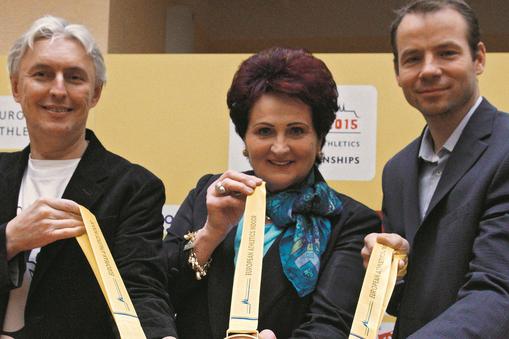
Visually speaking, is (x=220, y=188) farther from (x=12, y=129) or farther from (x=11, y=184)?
(x=12, y=129)

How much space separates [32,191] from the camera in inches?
88.3

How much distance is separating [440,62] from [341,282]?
673 mm

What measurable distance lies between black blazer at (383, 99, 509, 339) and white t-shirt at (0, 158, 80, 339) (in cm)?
101

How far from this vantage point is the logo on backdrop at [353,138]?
3.72 m

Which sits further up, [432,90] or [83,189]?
[432,90]

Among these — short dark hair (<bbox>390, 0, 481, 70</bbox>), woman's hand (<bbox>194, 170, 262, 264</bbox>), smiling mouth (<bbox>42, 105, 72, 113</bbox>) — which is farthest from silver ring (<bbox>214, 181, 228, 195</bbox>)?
short dark hair (<bbox>390, 0, 481, 70</bbox>)

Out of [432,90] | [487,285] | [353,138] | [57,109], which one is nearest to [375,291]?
[487,285]

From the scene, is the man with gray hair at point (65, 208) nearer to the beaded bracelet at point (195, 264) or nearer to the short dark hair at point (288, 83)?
the beaded bracelet at point (195, 264)

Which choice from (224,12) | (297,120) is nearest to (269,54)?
(297,120)

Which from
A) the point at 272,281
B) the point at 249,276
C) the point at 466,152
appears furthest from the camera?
the point at 272,281

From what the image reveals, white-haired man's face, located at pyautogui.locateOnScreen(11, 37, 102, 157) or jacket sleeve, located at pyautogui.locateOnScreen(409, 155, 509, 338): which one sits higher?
white-haired man's face, located at pyautogui.locateOnScreen(11, 37, 102, 157)

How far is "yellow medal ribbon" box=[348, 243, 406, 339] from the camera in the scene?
1804 mm

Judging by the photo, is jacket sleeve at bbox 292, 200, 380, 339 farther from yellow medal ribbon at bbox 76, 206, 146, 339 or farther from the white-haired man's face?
the white-haired man's face

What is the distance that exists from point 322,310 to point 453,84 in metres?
0.73
